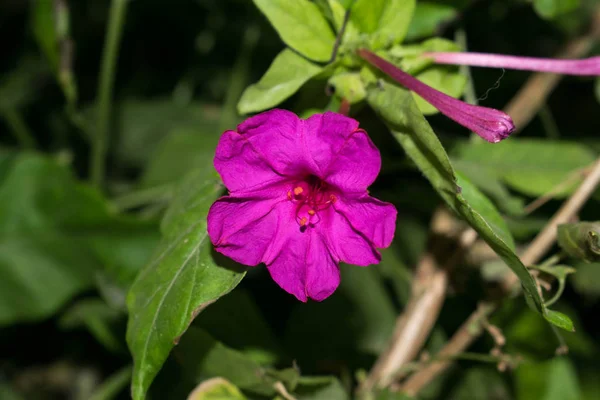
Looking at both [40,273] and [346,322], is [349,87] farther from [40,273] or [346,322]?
[40,273]

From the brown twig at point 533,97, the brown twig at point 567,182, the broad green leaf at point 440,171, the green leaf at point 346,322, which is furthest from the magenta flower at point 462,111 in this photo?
the green leaf at point 346,322

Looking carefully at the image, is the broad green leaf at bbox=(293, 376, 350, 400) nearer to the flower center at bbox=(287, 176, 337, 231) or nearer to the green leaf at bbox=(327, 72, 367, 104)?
the flower center at bbox=(287, 176, 337, 231)

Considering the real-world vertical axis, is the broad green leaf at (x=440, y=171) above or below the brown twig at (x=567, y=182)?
above

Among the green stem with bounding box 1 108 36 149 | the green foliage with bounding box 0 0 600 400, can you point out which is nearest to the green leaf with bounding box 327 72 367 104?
the green foliage with bounding box 0 0 600 400

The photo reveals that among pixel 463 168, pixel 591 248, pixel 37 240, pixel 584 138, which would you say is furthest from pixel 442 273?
pixel 37 240

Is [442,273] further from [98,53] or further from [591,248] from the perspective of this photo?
[98,53]

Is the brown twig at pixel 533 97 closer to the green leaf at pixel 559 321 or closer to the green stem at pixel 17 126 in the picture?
the green leaf at pixel 559 321
